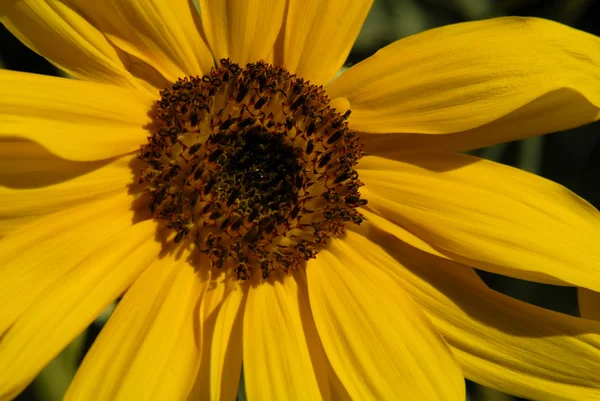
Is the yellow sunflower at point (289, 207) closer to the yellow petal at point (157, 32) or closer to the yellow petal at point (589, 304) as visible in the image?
the yellow petal at point (157, 32)

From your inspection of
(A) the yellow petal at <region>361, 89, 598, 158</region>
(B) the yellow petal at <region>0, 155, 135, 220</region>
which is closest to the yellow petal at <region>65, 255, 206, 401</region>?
(B) the yellow petal at <region>0, 155, 135, 220</region>

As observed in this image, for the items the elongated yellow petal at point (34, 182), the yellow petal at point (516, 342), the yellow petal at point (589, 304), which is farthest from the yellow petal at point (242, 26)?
the yellow petal at point (589, 304)

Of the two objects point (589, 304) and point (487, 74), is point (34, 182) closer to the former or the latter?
point (487, 74)

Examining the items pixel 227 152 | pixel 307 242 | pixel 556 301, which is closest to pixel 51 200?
pixel 227 152

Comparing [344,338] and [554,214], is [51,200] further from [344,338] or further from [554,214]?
[554,214]

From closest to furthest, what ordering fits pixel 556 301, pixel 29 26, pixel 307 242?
pixel 29 26, pixel 307 242, pixel 556 301

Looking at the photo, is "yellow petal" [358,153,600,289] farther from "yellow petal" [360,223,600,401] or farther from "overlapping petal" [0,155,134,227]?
"overlapping petal" [0,155,134,227]

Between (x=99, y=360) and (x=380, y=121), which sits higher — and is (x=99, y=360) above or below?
below
